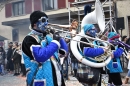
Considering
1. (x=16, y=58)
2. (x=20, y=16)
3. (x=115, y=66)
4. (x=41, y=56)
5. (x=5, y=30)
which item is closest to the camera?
(x=41, y=56)

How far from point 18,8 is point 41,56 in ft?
61.9

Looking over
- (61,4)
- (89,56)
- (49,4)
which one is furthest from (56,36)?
(49,4)

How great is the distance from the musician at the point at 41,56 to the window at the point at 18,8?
18158 mm

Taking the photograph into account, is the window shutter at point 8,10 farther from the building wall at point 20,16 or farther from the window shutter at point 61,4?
the window shutter at point 61,4

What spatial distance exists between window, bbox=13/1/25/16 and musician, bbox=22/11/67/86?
18158 mm

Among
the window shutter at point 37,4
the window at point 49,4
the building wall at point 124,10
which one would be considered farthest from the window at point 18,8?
the building wall at point 124,10

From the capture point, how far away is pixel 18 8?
20.6 m

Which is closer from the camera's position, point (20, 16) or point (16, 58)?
point (16, 58)

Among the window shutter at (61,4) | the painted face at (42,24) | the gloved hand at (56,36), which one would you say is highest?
the window shutter at (61,4)

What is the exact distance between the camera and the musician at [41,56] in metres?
2.53

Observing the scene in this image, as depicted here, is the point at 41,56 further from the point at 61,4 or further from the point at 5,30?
the point at 5,30

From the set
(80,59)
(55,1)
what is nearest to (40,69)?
(80,59)

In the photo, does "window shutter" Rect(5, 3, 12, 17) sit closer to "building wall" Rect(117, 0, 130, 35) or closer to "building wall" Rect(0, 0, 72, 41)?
"building wall" Rect(0, 0, 72, 41)

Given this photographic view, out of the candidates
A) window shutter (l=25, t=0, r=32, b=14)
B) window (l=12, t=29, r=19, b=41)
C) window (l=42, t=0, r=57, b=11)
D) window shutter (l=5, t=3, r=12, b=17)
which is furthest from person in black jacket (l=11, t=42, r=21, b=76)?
window shutter (l=5, t=3, r=12, b=17)
